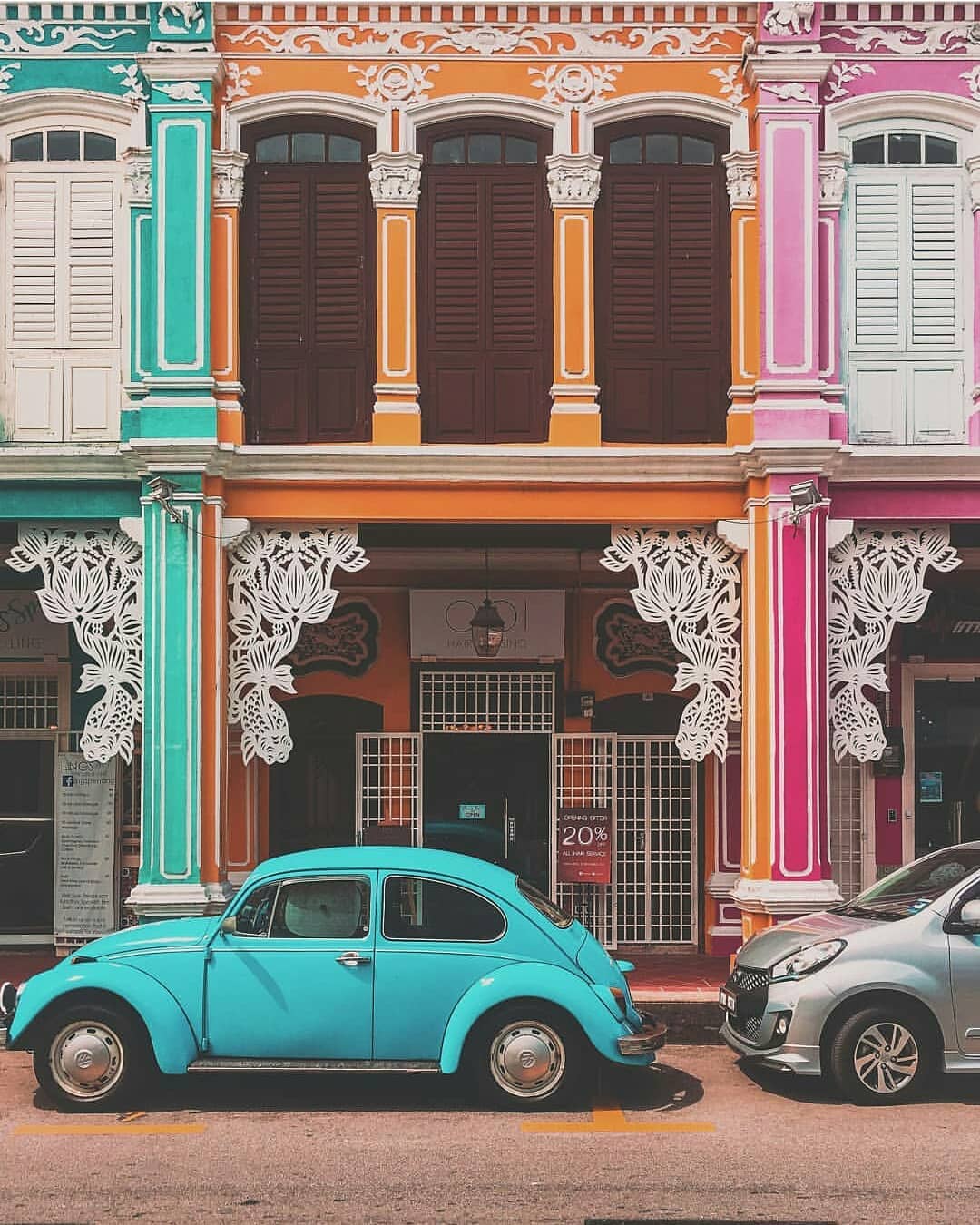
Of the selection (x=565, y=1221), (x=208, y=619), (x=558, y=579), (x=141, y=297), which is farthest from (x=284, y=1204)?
(x=558, y=579)

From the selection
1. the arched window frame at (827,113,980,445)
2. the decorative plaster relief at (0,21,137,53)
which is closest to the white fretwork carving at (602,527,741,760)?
the arched window frame at (827,113,980,445)

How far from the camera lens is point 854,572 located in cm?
1227

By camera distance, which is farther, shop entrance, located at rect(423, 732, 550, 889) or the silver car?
shop entrance, located at rect(423, 732, 550, 889)

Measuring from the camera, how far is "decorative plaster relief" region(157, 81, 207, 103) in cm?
1206

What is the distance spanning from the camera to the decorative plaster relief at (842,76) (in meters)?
12.3

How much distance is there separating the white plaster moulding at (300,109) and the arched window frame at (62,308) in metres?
0.77

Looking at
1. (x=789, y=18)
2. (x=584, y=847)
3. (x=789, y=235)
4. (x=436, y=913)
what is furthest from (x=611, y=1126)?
(x=789, y=18)

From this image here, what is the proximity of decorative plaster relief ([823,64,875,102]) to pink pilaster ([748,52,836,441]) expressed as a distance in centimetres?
24

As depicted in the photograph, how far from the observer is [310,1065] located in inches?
348

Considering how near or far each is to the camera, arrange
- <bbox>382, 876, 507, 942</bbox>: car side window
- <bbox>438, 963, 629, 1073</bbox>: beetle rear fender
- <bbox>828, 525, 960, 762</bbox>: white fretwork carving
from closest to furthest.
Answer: <bbox>438, 963, 629, 1073</bbox>: beetle rear fender, <bbox>382, 876, 507, 942</bbox>: car side window, <bbox>828, 525, 960, 762</bbox>: white fretwork carving

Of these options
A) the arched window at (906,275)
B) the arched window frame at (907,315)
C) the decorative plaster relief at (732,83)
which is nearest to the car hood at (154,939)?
the arched window frame at (907,315)

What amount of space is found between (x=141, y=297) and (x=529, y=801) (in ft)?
19.3

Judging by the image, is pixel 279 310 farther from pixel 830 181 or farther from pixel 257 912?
pixel 257 912

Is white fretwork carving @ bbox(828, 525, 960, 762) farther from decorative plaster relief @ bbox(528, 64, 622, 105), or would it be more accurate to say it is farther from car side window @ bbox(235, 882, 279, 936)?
car side window @ bbox(235, 882, 279, 936)
